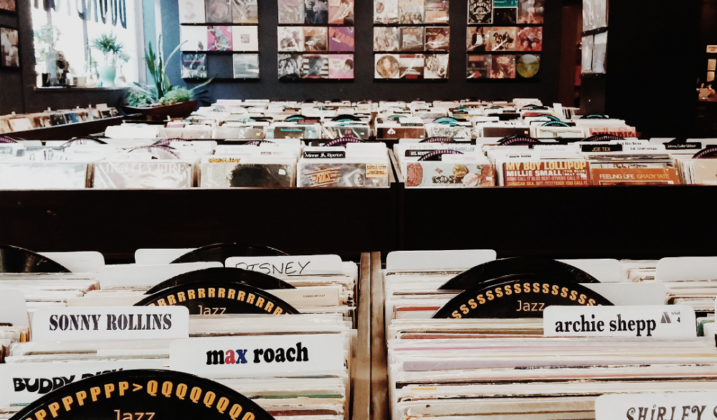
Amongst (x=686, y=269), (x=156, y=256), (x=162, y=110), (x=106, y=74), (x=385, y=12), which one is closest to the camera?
(x=686, y=269)

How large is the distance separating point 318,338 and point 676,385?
0.43 meters

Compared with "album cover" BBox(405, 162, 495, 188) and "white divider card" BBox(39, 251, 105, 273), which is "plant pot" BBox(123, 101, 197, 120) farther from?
"white divider card" BBox(39, 251, 105, 273)

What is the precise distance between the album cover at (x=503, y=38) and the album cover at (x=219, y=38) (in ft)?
13.3

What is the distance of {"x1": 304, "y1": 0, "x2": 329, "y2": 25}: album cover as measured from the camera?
9.58 meters

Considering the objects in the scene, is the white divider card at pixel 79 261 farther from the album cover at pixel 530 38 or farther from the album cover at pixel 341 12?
the album cover at pixel 530 38

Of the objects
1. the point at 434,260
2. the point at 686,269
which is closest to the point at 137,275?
the point at 434,260

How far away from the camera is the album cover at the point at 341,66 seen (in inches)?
386

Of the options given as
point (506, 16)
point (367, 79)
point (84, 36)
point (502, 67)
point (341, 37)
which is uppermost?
point (506, 16)

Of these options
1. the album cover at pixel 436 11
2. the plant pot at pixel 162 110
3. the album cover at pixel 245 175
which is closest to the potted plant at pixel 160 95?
the plant pot at pixel 162 110

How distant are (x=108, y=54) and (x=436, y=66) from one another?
485 cm

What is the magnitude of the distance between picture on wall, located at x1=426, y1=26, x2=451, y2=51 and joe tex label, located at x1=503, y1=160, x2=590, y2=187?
7.48 meters

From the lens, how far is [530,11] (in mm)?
9602

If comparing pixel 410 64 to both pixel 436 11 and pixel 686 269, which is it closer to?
pixel 436 11

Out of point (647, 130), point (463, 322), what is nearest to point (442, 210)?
point (463, 322)
